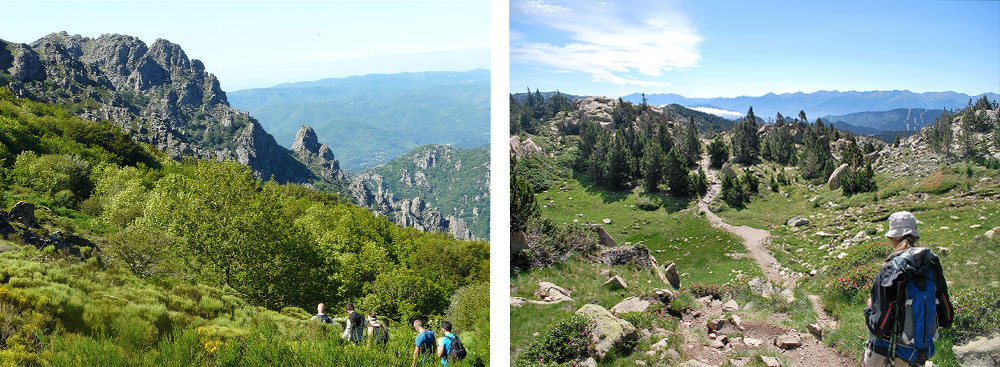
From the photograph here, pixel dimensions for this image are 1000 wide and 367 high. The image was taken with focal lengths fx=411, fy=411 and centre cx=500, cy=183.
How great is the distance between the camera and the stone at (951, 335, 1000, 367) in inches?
92.8

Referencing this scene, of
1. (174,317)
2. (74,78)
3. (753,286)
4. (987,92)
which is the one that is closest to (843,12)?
(987,92)

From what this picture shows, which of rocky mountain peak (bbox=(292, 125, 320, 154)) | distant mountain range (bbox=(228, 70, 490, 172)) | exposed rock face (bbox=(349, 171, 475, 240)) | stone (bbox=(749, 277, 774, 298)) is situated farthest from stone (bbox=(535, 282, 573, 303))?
rocky mountain peak (bbox=(292, 125, 320, 154))

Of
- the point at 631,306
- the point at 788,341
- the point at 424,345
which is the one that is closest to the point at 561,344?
the point at 631,306

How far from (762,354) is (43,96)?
23.3 meters

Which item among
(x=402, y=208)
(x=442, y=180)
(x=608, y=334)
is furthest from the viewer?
(x=442, y=180)

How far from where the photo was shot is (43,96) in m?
15.5

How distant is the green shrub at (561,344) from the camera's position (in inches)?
124

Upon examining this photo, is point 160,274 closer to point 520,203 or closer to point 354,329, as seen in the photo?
point 354,329

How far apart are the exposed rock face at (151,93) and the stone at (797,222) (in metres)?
19.9

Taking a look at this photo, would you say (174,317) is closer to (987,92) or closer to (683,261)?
(683,261)

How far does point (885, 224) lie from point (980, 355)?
888 mm

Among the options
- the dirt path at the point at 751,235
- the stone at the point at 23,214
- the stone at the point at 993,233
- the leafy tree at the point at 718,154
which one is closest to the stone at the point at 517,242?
the dirt path at the point at 751,235

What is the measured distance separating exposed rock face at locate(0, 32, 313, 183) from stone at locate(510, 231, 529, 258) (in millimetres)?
17951

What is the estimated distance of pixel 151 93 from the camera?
37.6m
